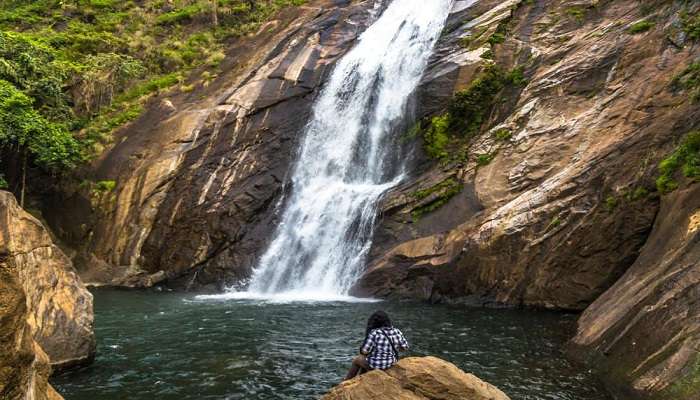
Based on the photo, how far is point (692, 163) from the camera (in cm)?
1296

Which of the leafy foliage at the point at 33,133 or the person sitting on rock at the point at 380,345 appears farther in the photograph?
the leafy foliage at the point at 33,133

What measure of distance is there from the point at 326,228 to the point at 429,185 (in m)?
4.79

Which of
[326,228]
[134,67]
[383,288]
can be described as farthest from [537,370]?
[134,67]

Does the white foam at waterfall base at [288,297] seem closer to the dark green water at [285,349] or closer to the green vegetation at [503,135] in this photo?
the dark green water at [285,349]

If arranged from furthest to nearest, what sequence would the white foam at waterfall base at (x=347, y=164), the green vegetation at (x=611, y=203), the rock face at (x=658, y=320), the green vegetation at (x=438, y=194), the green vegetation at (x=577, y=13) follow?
the green vegetation at (x=577, y=13), the white foam at waterfall base at (x=347, y=164), the green vegetation at (x=438, y=194), the green vegetation at (x=611, y=203), the rock face at (x=658, y=320)

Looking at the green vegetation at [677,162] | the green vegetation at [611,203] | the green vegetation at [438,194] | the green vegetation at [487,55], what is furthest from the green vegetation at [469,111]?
the green vegetation at [677,162]

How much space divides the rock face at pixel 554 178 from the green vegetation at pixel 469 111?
45 centimetres

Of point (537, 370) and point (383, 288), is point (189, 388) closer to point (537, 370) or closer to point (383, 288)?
point (537, 370)

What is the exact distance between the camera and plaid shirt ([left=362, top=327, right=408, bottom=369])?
26.7 feet

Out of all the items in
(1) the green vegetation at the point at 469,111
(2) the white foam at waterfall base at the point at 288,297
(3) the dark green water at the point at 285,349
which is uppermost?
(1) the green vegetation at the point at 469,111

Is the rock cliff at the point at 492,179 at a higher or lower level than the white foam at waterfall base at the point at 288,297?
higher

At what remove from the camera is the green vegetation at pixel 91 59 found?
27.5 m

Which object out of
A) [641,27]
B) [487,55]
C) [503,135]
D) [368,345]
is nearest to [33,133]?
[487,55]

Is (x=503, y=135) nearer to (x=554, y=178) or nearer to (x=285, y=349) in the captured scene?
(x=554, y=178)
